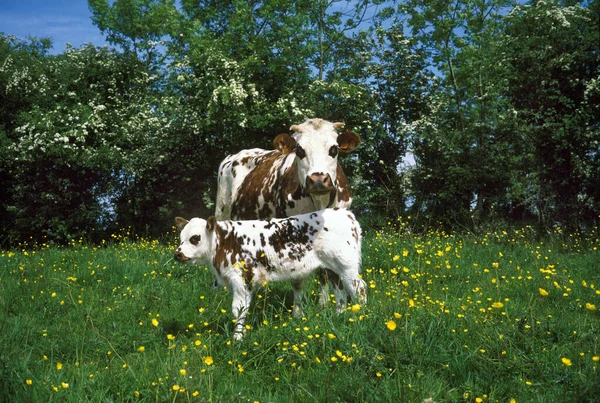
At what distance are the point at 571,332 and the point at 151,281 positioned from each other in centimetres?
532

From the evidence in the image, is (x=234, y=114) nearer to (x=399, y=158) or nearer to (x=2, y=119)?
(x=399, y=158)

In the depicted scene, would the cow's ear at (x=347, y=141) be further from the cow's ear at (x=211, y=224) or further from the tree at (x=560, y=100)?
the tree at (x=560, y=100)

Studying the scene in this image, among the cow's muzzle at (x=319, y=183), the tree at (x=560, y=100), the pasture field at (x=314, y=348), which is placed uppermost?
the tree at (x=560, y=100)

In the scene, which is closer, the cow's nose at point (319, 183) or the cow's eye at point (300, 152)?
the cow's nose at point (319, 183)

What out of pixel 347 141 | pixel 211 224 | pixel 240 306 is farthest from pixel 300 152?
pixel 240 306

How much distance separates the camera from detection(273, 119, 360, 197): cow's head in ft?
17.6

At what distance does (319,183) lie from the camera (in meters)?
5.31

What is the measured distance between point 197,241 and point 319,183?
1437 mm

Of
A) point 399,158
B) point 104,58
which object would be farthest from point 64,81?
point 399,158

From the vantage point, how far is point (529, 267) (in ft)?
24.1

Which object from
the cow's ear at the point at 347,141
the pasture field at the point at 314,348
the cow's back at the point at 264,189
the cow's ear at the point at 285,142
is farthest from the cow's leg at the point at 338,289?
the cow's ear at the point at 285,142

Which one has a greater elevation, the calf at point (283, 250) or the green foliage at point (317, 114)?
the green foliage at point (317, 114)

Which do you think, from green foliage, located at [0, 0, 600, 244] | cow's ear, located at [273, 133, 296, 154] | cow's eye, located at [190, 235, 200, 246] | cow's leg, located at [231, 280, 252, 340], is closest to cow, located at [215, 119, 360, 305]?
cow's ear, located at [273, 133, 296, 154]

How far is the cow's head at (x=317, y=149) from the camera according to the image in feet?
17.6
